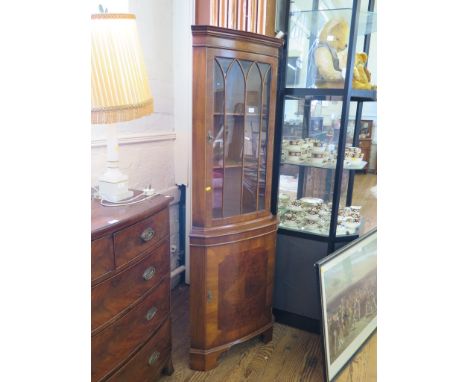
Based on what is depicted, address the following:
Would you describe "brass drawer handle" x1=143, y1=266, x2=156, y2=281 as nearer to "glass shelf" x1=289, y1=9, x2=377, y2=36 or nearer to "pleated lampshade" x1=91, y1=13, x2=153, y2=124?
"pleated lampshade" x1=91, y1=13, x2=153, y2=124

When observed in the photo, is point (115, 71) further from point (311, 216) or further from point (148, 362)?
point (311, 216)

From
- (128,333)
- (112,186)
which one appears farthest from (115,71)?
(128,333)

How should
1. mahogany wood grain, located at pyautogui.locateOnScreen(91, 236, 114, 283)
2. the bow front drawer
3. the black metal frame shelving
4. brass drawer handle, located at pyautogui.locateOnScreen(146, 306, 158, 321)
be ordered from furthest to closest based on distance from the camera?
the black metal frame shelving → brass drawer handle, located at pyautogui.locateOnScreen(146, 306, 158, 321) → the bow front drawer → mahogany wood grain, located at pyautogui.locateOnScreen(91, 236, 114, 283)

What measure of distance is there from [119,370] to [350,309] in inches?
42.6

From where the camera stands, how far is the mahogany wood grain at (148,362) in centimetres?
128

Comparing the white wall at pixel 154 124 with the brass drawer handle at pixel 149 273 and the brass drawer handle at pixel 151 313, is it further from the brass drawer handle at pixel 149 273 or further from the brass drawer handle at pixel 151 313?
the brass drawer handle at pixel 151 313

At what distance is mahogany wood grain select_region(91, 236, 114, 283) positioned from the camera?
105 cm

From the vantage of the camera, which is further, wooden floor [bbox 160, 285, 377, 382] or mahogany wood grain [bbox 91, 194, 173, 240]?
wooden floor [bbox 160, 285, 377, 382]

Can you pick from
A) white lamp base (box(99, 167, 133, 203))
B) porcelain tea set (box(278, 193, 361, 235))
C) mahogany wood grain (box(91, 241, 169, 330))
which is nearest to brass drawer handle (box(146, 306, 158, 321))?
mahogany wood grain (box(91, 241, 169, 330))

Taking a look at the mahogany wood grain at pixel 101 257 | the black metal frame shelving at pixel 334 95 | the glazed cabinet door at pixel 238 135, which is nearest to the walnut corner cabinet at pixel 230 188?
the glazed cabinet door at pixel 238 135

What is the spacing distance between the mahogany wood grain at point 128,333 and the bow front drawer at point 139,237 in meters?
0.21
